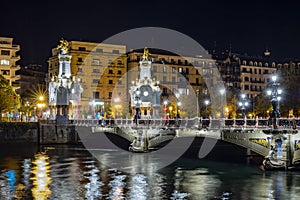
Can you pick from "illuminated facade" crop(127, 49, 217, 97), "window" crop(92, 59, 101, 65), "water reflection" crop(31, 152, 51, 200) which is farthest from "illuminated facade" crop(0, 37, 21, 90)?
"water reflection" crop(31, 152, 51, 200)

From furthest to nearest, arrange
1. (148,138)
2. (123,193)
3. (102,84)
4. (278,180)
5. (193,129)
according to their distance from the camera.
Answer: (102,84) < (148,138) < (193,129) < (278,180) < (123,193)

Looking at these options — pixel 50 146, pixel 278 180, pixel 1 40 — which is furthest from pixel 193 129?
→ pixel 1 40

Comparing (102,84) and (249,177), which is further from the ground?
(102,84)

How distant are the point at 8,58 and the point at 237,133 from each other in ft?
295

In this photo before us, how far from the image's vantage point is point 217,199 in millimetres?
34688

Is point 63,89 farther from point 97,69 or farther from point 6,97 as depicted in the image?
point 97,69

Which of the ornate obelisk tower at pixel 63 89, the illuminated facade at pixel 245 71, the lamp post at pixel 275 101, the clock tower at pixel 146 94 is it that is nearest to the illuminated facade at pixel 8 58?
the ornate obelisk tower at pixel 63 89

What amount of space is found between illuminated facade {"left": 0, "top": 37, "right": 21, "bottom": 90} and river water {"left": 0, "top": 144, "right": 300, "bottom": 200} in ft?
233

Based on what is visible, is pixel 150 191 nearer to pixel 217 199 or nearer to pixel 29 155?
pixel 217 199

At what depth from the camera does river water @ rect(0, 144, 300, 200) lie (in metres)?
36.7

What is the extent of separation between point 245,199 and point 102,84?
10900 centimetres

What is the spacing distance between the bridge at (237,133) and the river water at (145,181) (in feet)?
6.70

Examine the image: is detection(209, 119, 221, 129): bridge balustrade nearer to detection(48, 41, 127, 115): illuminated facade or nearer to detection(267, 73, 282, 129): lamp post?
detection(267, 73, 282, 129): lamp post

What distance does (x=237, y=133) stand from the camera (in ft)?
164
